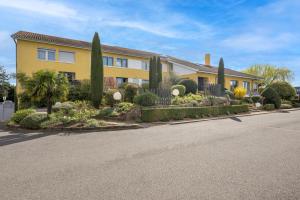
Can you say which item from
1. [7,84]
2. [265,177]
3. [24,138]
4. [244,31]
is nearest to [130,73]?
[7,84]

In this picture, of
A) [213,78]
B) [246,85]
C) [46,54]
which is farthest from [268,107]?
[46,54]

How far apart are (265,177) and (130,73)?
81.6ft

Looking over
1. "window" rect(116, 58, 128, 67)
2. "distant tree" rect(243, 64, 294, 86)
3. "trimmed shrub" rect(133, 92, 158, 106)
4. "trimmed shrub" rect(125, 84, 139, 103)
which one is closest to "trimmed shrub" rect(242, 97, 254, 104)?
"trimmed shrub" rect(125, 84, 139, 103)

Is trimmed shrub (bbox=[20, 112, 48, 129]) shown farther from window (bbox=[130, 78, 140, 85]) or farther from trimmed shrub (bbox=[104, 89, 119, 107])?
window (bbox=[130, 78, 140, 85])

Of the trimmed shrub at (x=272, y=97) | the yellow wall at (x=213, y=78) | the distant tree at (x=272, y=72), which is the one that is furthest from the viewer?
the distant tree at (x=272, y=72)

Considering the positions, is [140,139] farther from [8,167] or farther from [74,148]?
[8,167]

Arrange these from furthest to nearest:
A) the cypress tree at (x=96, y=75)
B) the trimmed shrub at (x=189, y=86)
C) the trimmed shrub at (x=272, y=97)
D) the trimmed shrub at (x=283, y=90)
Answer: the trimmed shrub at (x=283, y=90)
the trimmed shrub at (x=189, y=86)
the trimmed shrub at (x=272, y=97)
the cypress tree at (x=96, y=75)

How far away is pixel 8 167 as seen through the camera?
4902 mm

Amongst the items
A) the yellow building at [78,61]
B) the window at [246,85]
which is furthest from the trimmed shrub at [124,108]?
the window at [246,85]

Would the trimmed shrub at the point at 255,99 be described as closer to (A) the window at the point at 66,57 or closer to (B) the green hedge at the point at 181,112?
(B) the green hedge at the point at 181,112

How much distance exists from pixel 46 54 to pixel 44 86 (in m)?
13.2

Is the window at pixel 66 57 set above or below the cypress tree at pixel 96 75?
above

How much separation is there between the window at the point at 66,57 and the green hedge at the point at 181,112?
49.0ft

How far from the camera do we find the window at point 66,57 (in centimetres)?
2343
